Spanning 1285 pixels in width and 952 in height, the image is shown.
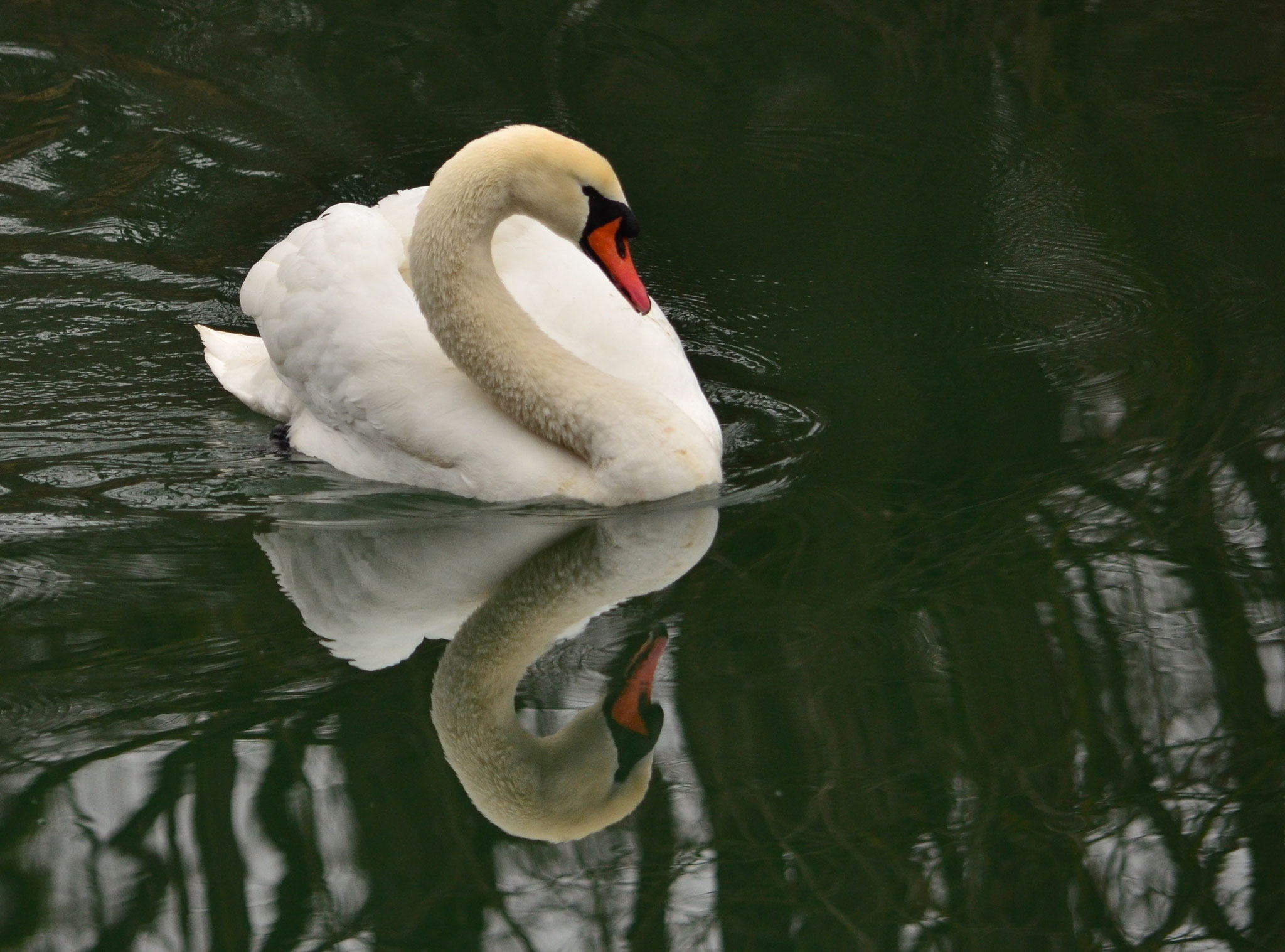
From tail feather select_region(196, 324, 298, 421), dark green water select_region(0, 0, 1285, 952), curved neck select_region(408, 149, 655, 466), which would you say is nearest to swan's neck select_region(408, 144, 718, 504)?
curved neck select_region(408, 149, 655, 466)

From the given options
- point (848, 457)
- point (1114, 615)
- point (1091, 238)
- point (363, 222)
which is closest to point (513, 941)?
point (1114, 615)

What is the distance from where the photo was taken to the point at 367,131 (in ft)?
27.4

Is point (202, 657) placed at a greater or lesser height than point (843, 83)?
lesser

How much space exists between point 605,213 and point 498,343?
1.78 ft

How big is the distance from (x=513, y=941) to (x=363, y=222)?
9.89 feet

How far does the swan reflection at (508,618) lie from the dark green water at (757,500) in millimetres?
52

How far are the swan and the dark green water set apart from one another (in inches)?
7.1

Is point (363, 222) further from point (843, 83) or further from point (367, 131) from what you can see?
point (843, 83)

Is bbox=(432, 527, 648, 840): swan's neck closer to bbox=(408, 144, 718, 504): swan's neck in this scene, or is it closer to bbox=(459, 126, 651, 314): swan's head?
bbox=(408, 144, 718, 504): swan's neck

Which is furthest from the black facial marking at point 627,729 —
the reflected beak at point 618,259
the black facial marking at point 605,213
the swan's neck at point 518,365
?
the black facial marking at point 605,213

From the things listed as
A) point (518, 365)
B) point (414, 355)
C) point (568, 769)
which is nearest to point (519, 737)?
point (568, 769)

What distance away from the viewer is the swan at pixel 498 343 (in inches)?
198

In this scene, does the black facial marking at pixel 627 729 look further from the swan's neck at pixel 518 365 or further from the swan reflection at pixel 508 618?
the swan's neck at pixel 518 365

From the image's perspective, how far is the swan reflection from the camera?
3668 millimetres
